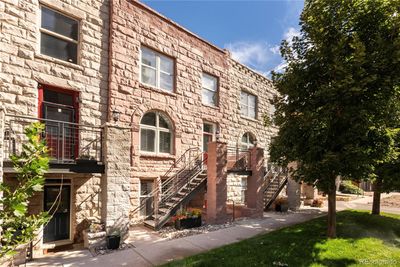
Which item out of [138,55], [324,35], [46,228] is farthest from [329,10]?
[46,228]

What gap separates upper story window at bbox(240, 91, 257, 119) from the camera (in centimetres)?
1847

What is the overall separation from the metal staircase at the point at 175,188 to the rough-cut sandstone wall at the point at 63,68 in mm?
2595

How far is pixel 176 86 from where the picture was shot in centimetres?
1363

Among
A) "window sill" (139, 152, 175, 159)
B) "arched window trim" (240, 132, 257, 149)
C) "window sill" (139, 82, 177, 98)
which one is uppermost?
"window sill" (139, 82, 177, 98)

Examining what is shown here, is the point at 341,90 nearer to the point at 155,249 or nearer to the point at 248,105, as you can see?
the point at 155,249

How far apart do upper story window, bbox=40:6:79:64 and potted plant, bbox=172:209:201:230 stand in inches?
308

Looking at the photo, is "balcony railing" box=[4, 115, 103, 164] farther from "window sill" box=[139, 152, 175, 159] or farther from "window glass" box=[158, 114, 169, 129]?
"window glass" box=[158, 114, 169, 129]

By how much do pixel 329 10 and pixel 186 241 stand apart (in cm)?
960

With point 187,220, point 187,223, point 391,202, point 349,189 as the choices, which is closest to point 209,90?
point 187,220

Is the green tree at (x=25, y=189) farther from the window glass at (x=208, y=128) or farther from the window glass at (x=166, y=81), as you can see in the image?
the window glass at (x=208, y=128)

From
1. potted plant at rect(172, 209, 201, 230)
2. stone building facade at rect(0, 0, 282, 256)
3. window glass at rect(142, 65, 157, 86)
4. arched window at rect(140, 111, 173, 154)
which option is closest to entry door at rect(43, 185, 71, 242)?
stone building facade at rect(0, 0, 282, 256)

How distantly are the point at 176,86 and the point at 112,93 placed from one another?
3.81m

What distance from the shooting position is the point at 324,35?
Result: 8648mm

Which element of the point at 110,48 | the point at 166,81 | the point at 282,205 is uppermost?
the point at 110,48
